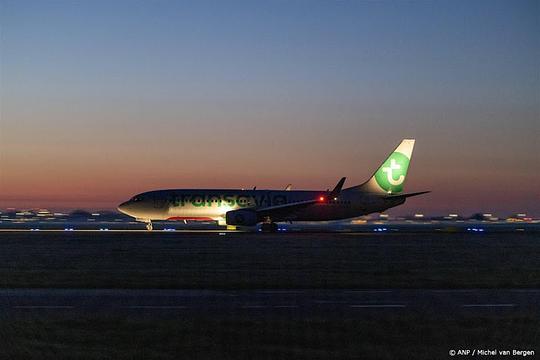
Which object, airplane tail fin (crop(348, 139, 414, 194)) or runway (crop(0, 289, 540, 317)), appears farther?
airplane tail fin (crop(348, 139, 414, 194))

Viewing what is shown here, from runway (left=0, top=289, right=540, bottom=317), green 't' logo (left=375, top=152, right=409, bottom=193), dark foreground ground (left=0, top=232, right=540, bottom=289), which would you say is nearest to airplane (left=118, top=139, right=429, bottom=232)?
green 't' logo (left=375, top=152, right=409, bottom=193)

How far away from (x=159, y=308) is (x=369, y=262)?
14795mm

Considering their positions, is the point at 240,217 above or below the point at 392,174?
below

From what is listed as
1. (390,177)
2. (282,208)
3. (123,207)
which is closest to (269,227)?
(282,208)

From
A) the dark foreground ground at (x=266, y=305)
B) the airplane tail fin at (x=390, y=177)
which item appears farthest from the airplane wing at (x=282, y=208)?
the dark foreground ground at (x=266, y=305)

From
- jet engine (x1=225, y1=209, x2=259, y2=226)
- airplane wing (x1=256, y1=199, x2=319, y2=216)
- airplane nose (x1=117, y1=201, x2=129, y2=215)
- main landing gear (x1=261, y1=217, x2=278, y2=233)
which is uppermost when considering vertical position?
airplane nose (x1=117, y1=201, x2=129, y2=215)

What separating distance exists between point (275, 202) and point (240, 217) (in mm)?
3411

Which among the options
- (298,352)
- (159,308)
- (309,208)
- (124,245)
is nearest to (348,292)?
(159,308)

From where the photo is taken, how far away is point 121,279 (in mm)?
22219

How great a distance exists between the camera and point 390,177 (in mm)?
60625

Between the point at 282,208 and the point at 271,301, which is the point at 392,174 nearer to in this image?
the point at 282,208

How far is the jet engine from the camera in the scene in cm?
5631

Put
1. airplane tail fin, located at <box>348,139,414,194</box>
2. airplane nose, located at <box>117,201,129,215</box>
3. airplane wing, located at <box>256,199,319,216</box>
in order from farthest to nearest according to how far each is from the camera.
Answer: airplane tail fin, located at <box>348,139,414,194</box> → airplane nose, located at <box>117,201,129,215</box> → airplane wing, located at <box>256,199,319,216</box>

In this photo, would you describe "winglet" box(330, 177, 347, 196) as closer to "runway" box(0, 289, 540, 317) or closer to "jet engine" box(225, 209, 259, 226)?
"jet engine" box(225, 209, 259, 226)
